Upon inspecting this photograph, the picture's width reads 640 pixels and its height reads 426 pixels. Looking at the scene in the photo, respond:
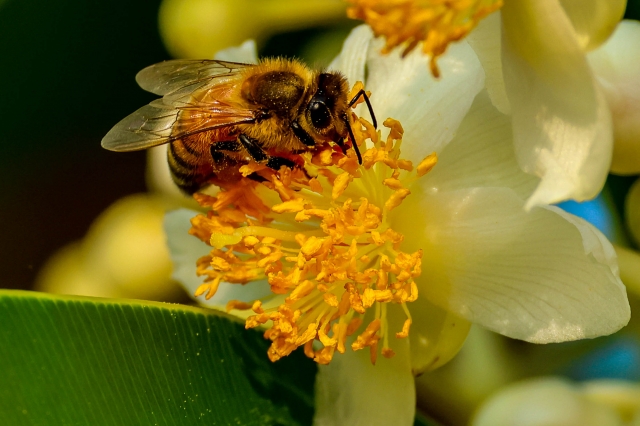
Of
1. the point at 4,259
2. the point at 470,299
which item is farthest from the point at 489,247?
the point at 4,259

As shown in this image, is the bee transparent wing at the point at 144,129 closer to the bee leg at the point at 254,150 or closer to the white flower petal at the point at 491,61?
the bee leg at the point at 254,150

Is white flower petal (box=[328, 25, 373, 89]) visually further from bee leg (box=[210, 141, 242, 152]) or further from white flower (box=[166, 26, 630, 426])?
bee leg (box=[210, 141, 242, 152])

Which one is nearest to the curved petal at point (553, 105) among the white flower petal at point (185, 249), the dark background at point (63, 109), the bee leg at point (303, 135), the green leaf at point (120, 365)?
the bee leg at point (303, 135)

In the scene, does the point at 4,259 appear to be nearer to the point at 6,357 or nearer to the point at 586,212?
the point at 6,357

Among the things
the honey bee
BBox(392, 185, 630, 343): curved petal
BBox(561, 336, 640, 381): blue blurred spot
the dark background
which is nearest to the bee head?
the honey bee

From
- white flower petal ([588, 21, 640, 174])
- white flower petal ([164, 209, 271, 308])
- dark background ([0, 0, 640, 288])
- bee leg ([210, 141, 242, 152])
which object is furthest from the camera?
dark background ([0, 0, 640, 288])
